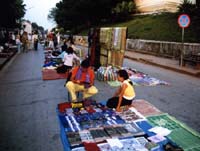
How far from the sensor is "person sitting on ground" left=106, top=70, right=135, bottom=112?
6.25 meters

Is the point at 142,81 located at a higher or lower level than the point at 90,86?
lower

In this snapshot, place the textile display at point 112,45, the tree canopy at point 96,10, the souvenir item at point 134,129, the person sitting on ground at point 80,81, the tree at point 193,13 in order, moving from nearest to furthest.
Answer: the souvenir item at point 134,129 → the person sitting on ground at point 80,81 → the textile display at point 112,45 → the tree at point 193,13 → the tree canopy at point 96,10

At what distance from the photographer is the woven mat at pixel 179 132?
468 centimetres

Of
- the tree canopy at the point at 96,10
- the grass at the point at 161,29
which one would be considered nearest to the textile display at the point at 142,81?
the grass at the point at 161,29

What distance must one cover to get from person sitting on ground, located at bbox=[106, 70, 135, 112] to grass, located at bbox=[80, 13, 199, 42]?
46.9 ft

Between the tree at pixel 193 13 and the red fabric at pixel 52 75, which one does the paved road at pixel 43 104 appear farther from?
the tree at pixel 193 13

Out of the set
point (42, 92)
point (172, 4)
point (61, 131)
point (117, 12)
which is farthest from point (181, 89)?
point (117, 12)

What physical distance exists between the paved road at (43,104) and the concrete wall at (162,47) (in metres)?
4.60

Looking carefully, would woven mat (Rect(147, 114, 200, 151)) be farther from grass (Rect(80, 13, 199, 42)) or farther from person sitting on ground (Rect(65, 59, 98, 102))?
grass (Rect(80, 13, 199, 42))

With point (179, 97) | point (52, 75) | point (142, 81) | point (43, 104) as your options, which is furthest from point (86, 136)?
point (52, 75)

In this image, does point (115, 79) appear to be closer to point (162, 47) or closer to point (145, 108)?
point (145, 108)

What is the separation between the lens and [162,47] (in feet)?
65.0

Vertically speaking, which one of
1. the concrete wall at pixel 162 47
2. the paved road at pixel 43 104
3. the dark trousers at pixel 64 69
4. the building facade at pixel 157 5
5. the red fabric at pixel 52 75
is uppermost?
the building facade at pixel 157 5

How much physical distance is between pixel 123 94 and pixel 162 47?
14.3 metres
